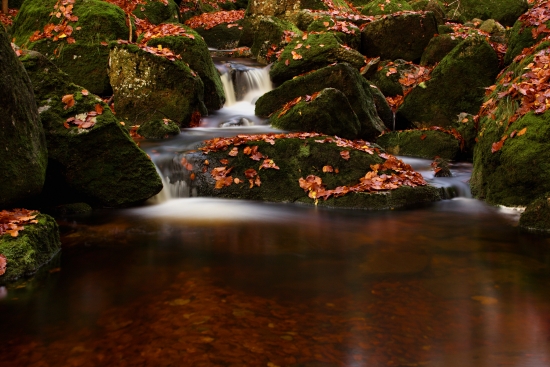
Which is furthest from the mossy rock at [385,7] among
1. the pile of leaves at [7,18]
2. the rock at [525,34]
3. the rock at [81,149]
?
the rock at [81,149]

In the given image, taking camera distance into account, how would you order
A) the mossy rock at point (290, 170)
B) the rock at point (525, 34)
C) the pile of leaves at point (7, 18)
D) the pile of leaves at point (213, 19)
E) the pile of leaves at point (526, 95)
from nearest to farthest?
the pile of leaves at point (526, 95)
the mossy rock at point (290, 170)
the rock at point (525, 34)
the pile of leaves at point (7, 18)
the pile of leaves at point (213, 19)

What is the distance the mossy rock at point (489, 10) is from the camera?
16953mm

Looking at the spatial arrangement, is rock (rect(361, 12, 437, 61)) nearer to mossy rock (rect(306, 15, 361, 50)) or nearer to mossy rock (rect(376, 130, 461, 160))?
mossy rock (rect(306, 15, 361, 50))

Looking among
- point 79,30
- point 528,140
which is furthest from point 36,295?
point 79,30

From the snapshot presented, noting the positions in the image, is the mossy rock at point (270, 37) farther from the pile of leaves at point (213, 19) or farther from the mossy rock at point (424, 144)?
the mossy rock at point (424, 144)

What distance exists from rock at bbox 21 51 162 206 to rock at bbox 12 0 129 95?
15.9 ft

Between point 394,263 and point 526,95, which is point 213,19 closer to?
point 526,95

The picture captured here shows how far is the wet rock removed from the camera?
3.96 metres

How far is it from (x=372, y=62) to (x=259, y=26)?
4184 millimetres

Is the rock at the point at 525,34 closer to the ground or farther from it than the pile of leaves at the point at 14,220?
farther from it

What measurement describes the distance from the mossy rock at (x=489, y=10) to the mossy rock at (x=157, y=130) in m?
12.6

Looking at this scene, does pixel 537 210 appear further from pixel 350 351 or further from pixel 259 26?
pixel 259 26

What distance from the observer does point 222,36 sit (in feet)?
57.2

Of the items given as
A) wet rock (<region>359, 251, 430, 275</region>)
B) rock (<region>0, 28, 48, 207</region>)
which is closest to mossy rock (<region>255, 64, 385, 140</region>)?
wet rock (<region>359, 251, 430, 275</region>)
